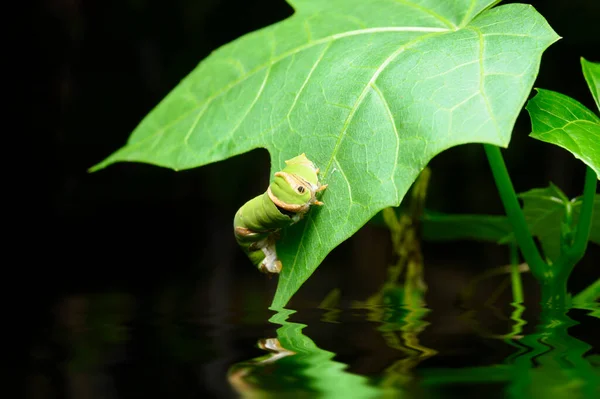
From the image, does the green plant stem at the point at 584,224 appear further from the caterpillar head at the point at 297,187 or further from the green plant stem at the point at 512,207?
the caterpillar head at the point at 297,187

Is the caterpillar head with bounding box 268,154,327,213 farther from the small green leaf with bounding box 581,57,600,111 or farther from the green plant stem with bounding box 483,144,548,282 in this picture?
the small green leaf with bounding box 581,57,600,111

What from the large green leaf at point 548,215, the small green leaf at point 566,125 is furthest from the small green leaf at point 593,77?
the large green leaf at point 548,215

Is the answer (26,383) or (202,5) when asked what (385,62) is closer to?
(26,383)

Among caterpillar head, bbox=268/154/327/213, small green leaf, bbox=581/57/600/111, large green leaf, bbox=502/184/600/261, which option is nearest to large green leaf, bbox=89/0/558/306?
caterpillar head, bbox=268/154/327/213

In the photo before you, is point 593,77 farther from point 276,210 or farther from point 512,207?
point 276,210

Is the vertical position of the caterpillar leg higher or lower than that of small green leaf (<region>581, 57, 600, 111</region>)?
lower

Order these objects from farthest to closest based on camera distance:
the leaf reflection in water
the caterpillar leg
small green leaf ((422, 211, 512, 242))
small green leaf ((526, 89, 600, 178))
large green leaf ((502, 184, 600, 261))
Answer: small green leaf ((422, 211, 512, 242)), large green leaf ((502, 184, 600, 261)), the caterpillar leg, small green leaf ((526, 89, 600, 178)), the leaf reflection in water
